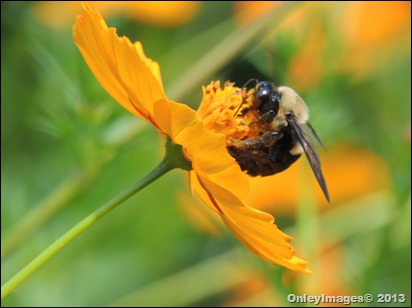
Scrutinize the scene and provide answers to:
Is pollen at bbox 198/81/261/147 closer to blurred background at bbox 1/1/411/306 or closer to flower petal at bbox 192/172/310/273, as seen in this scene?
flower petal at bbox 192/172/310/273

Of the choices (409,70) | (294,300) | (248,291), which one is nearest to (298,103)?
(294,300)

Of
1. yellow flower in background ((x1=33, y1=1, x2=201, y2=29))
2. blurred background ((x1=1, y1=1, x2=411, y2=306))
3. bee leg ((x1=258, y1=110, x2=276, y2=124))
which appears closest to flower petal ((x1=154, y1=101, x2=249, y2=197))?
bee leg ((x1=258, y1=110, x2=276, y2=124))

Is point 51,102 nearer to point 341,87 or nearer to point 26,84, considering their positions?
point 26,84

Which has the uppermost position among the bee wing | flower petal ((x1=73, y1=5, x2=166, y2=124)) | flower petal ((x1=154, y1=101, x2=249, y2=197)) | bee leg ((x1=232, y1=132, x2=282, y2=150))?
flower petal ((x1=73, y1=5, x2=166, y2=124))

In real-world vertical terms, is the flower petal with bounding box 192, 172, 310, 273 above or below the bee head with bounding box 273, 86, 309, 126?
above

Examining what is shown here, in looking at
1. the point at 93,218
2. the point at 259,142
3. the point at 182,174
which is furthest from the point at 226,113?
the point at 182,174

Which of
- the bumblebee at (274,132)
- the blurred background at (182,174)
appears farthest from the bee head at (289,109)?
the blurred background at (182,174)
